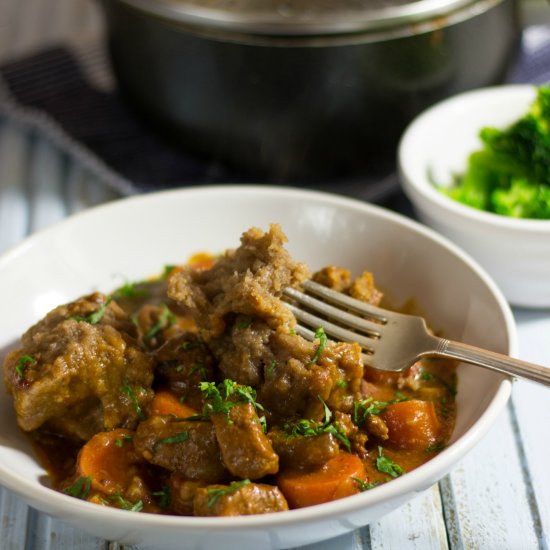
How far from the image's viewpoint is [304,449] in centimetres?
279

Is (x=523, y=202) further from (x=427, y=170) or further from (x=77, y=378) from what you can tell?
(x=77, y=378)

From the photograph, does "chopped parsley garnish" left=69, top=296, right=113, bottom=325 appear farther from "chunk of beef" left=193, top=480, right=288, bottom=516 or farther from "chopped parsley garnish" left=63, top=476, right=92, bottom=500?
"chunk of beef" left=193, top=480, right=288, bottom=516

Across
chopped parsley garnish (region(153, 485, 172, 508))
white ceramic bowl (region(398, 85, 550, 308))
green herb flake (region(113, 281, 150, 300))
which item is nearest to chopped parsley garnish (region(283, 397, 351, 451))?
chopped parsley garnish (region(153, 485, 172, 508))

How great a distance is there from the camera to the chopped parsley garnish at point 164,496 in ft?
9.16

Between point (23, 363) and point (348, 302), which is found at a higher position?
point (348, 302)

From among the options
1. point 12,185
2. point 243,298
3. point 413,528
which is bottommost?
point 12,185

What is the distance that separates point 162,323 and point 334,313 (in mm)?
796

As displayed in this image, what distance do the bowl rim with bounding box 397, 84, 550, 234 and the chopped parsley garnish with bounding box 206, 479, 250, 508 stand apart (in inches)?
77.5

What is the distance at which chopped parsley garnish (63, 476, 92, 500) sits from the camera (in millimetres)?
2766

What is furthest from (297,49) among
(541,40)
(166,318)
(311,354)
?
(541,40)

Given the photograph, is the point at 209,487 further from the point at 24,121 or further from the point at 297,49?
the point at 24,121

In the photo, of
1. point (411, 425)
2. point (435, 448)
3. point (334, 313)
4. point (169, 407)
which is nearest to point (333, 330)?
point (334, 313)

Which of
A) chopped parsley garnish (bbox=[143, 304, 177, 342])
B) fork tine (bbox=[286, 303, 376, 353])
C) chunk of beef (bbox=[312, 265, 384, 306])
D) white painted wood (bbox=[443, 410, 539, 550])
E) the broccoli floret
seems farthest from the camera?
the broccoli floret

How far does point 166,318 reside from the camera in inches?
144
